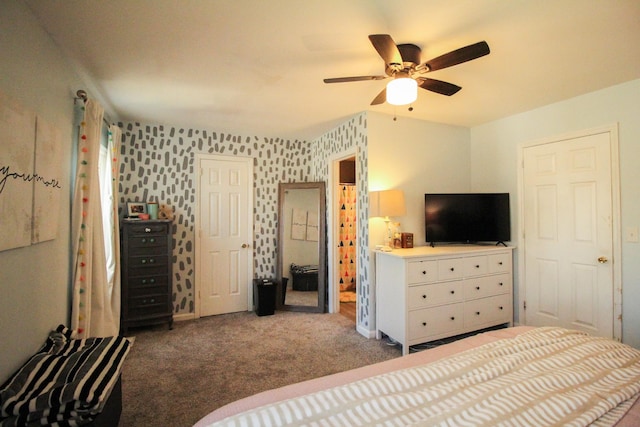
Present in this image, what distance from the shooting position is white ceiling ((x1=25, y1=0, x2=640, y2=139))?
1588 mm

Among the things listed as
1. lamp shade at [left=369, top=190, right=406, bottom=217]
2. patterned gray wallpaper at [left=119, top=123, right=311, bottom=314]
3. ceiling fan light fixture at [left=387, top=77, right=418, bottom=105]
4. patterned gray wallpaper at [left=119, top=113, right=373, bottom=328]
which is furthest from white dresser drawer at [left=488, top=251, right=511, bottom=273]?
patterned gray wallpaper at [left=119, top=123, right=311, bottom=314]

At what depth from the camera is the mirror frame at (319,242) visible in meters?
3.96

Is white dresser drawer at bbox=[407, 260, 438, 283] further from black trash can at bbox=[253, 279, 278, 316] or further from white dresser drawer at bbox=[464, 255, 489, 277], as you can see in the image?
black trash can at bbox=[253, 279, 278, 316]

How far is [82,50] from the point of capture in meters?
1.95

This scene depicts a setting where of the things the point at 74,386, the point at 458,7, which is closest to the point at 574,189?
the point at 458,7

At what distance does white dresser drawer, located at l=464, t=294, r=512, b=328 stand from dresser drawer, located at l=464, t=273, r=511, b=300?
0.19ft

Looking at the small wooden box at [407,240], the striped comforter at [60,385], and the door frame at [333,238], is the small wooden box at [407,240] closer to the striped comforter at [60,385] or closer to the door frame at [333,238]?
the door frame at [333,238]

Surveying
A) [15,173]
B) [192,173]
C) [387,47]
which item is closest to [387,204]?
[387,47]

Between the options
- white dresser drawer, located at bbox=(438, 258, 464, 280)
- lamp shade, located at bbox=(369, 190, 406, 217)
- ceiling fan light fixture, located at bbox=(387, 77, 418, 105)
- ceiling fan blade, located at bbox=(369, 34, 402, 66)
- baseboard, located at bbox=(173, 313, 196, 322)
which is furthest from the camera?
baseboard, located at bbox=(173, 313, 196, 322)

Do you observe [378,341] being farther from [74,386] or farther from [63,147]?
[63,147]

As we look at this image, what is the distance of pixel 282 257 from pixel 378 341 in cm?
180

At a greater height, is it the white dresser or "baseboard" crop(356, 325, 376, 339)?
the white dresser

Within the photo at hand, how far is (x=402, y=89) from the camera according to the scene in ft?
6.07

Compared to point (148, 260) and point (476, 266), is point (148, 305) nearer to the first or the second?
point (148, 260)
